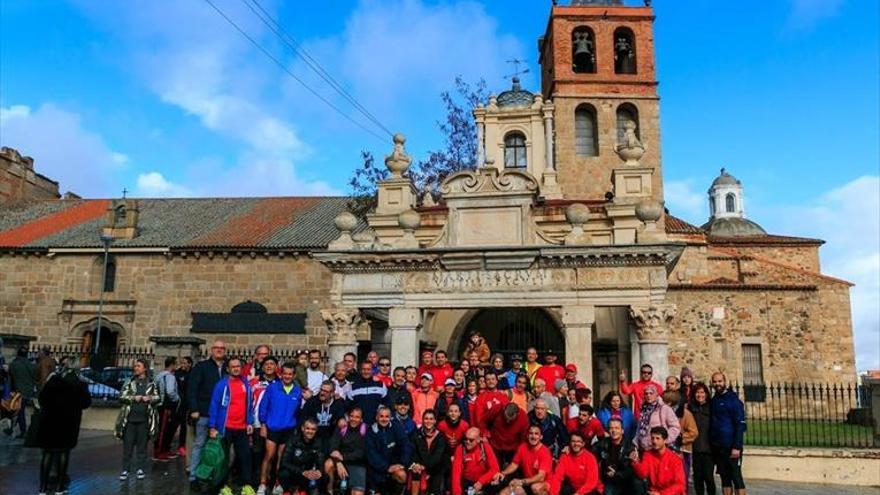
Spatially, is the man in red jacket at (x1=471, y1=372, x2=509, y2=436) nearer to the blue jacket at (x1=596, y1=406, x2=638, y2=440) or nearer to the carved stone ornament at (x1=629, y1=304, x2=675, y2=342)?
the blue jacket at (x1=596, y1=406, x2=638, y2=440)

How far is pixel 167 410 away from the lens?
10805mm

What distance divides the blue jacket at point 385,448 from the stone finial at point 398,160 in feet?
27.6

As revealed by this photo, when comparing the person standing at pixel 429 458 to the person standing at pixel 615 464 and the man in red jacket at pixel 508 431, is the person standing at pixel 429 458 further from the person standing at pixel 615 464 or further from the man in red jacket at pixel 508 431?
the person standing at pixel 615 464

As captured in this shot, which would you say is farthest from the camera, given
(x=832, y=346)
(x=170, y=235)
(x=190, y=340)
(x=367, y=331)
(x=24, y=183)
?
(x=24, y=183)

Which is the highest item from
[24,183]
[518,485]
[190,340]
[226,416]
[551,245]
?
[24,183]

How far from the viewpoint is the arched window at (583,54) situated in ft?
101

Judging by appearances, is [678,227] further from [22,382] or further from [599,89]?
[22,382]

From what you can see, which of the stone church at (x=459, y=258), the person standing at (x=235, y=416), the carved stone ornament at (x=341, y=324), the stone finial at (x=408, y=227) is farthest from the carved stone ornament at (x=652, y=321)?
the person standing at (x=235, y=416)

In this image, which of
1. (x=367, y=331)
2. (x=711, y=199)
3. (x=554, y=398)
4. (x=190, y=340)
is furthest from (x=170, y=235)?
(x=711, y=199)

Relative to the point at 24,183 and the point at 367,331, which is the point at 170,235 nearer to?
the point at 367,331

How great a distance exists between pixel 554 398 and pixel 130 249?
2405 centimetres

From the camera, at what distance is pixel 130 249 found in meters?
28.0

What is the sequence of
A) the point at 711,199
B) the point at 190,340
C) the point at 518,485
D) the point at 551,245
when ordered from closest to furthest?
Result: the point at 518,485
the point at 551,245
the point at 190,340
the point at 711,199

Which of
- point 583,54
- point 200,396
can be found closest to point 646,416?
point 200,396
